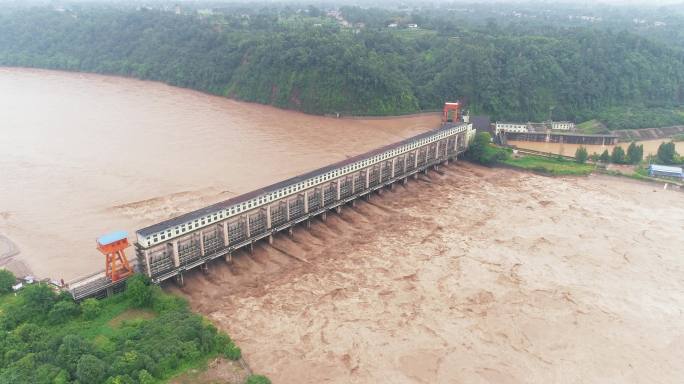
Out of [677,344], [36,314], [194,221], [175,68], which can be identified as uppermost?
[175,68]

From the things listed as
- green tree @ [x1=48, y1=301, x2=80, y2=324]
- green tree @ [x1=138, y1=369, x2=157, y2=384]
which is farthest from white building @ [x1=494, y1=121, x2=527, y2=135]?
green tree @ [x1=138, y1=369, x2=157, y2=384]

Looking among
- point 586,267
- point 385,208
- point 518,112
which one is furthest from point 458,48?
point 586,267

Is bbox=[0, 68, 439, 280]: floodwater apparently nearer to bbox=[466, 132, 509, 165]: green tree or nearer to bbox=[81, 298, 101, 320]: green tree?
bbox=[81, 298, 101, 320]: green tree

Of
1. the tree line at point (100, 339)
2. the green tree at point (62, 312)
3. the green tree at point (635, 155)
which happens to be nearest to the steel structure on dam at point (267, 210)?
the tree line at point (100, 339)

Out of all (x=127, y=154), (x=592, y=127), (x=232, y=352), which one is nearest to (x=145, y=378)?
(x=232, y=352)

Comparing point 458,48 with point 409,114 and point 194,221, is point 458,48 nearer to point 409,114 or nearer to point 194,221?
point 409,114

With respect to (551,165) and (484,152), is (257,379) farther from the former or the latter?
(551,165)
